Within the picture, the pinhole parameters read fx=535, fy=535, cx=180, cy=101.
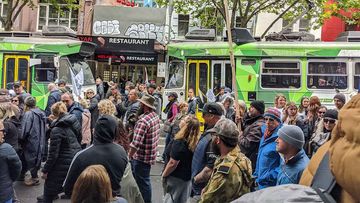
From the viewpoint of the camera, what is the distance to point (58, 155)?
7.20m

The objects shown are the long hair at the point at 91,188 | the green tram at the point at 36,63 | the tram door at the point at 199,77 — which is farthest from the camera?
the green tram at the point at 36,63

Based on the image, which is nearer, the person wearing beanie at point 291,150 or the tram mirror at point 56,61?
the person wearing beanie at point 291,150

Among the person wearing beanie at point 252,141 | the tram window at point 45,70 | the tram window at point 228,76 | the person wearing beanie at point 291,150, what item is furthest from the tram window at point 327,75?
the person wearing beanie at point 291,150

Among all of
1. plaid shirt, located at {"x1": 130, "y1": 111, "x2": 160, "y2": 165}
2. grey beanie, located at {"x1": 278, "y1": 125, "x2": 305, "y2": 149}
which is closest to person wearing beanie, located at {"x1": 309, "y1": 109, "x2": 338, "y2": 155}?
grey beanie, located at {"x1": 278, "y1": 125, "x2": 305, "y2": 149}

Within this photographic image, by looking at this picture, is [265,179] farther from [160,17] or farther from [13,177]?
[160,17]

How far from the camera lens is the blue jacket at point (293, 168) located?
4.64 m

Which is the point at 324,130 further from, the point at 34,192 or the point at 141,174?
the point at 34,192

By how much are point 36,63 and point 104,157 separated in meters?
12.6

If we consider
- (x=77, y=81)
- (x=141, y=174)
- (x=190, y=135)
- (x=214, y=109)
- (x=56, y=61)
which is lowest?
(x=141, y=174)

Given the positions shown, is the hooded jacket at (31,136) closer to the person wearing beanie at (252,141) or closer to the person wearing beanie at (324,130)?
the person wearing beanie at (252,141)

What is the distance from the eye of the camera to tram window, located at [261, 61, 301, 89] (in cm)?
1598

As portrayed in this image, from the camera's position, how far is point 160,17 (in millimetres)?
29828

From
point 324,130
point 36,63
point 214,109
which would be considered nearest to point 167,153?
point 214,109

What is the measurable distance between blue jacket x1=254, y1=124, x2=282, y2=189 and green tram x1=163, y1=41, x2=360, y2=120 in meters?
10.2
